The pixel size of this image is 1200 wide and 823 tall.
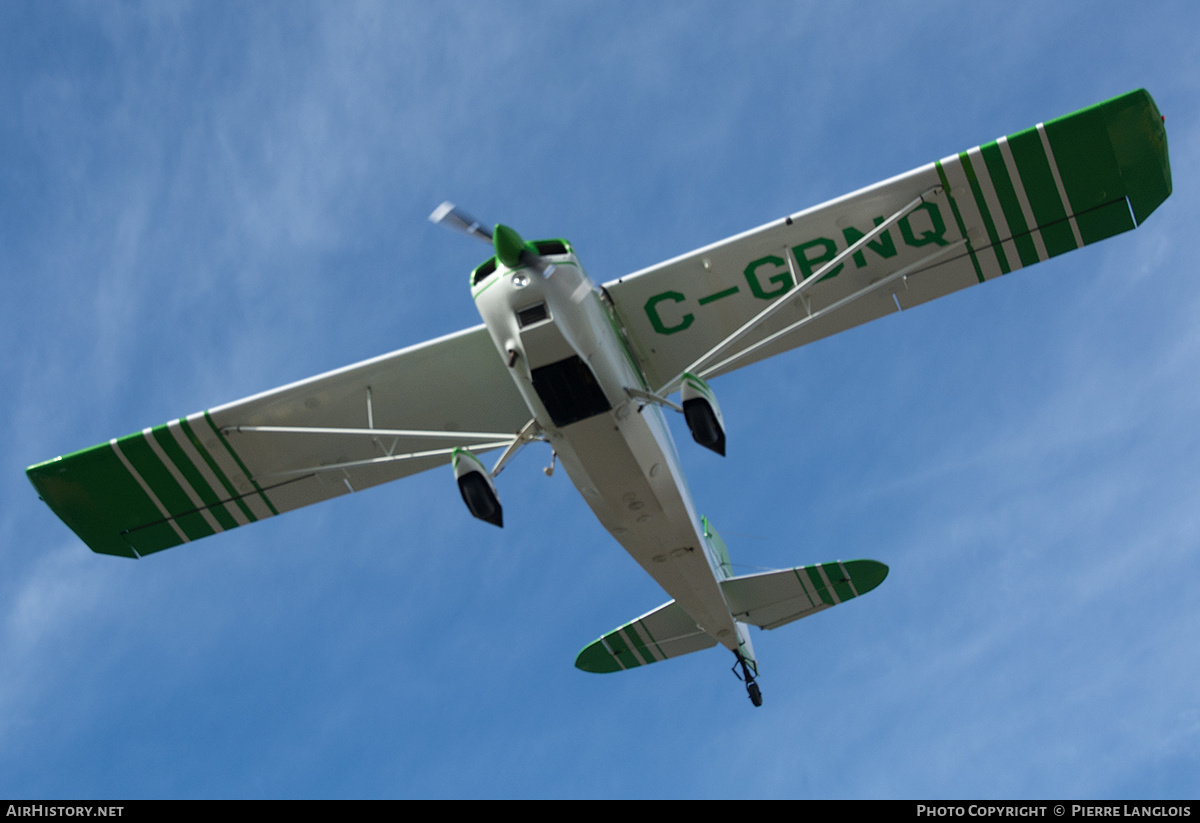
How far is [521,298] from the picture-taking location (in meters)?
9.27

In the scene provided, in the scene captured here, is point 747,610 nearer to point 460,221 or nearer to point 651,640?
point 651,640

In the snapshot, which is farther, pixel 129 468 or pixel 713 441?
pixel 129 468

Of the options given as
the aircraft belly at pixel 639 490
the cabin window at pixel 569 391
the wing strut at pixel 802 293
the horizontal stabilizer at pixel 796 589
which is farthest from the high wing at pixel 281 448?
the horizontal stabilizer at pixel 796 589

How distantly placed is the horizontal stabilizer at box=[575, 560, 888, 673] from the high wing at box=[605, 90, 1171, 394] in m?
3.46

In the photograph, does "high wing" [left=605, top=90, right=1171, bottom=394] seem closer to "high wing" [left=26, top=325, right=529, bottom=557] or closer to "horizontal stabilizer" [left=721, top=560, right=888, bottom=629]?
"high wing" [left=26, top=325, right=529, bottom=557]

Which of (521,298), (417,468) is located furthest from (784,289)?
(417,468)

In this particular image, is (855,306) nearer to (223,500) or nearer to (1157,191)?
(1157,191)

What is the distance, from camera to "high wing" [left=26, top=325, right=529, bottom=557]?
11656mm

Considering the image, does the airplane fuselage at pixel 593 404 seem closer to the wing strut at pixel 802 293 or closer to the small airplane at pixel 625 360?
the small airplane at pixel 625 360

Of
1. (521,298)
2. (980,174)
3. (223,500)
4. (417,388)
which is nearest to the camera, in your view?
(521,298)

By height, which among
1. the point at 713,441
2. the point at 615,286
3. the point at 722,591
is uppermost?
the point at 615,286

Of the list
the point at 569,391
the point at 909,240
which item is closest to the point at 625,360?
the point at 569,391

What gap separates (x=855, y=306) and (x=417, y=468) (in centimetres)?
567

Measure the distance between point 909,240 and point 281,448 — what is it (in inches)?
301
